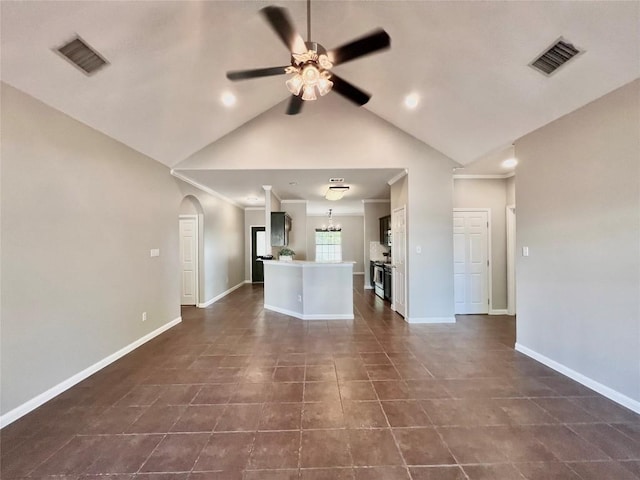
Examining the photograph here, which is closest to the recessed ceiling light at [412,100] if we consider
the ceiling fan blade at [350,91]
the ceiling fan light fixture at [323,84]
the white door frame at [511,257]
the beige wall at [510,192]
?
the ceiling fan blade at [350,91]

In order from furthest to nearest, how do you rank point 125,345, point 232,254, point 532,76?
point 232,254
point 125,345
point 532,76

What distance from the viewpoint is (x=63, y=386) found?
2697 mm

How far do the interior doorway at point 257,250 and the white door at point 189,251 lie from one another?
11.7 ft

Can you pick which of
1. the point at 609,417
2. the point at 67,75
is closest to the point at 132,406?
the point at 67,75

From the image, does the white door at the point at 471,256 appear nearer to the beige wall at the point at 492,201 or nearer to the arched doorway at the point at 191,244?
the beige wall at the point at 492,201

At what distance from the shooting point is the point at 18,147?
2326 millimetres

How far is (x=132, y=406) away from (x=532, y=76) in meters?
4.68

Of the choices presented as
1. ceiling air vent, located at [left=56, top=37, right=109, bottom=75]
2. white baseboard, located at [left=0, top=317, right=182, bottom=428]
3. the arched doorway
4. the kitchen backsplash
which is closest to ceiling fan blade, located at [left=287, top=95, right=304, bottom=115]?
ceiling air vent, located at [left=56, top=37, right=109, bottom=75]

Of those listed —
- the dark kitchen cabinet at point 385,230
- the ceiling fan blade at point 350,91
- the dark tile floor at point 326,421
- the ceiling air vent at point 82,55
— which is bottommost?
the dark tile floor at point 326,421

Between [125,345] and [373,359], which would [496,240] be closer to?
[373,359]

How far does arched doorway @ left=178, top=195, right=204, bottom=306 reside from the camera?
20.5 ft

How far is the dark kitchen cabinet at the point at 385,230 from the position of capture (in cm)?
741

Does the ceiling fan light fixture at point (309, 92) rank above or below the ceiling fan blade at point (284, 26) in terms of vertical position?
below

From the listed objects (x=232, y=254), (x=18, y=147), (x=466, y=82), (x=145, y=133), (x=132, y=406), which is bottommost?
(x=132, y=406)
